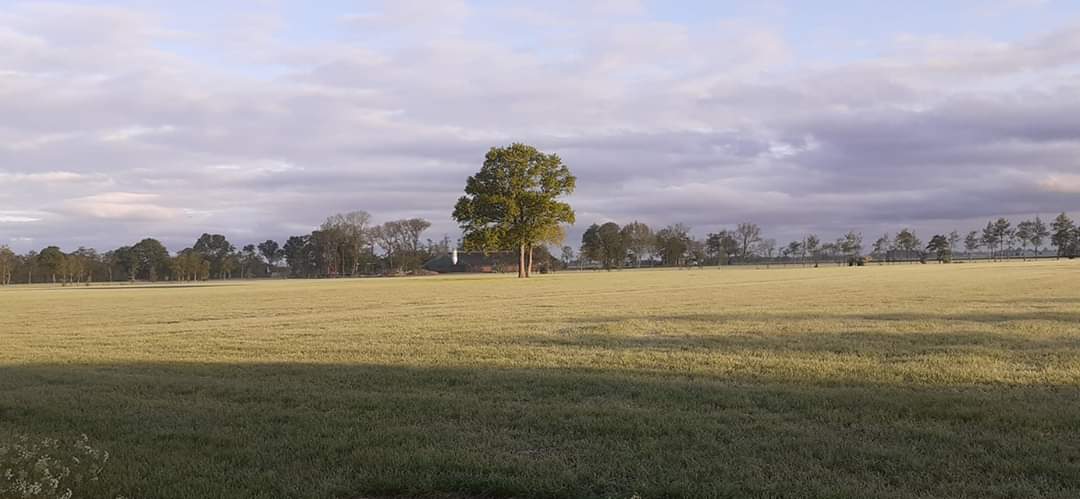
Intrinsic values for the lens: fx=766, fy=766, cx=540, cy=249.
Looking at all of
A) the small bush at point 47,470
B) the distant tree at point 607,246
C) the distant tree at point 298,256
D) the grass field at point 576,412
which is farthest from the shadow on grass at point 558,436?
the distant tree at point 298,256

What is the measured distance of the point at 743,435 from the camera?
23.7ft

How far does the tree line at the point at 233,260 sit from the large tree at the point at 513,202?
87056mm

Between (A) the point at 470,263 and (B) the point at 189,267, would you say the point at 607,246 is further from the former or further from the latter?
(B) the point at 189,267

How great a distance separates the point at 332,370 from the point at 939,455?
8700 mm

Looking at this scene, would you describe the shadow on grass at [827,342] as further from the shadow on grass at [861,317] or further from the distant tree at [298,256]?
the distant tree at [298,256]

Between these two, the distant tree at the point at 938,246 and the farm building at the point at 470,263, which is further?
the distant tree at the point at 938,246

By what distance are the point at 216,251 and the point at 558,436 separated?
19304cm

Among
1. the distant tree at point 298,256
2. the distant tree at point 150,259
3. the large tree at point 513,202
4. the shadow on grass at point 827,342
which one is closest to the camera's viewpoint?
the shadow on grass at point 827,342

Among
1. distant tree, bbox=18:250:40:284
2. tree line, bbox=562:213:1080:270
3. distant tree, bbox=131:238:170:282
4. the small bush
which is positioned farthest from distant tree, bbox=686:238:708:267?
the small bush

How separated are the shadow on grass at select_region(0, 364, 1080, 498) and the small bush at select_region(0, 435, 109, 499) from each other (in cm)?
20

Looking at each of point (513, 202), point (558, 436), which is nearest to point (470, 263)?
point (513, 202)

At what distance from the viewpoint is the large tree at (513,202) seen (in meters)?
68.0

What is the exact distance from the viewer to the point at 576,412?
329 inches

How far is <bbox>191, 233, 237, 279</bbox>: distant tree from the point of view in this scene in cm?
16362
